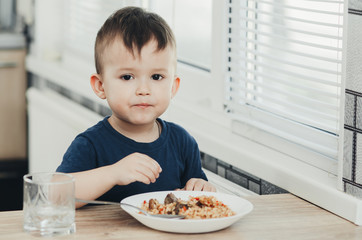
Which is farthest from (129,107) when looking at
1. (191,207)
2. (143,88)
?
(191,207)

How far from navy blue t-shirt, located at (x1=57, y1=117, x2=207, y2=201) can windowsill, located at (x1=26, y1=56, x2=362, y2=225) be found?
0.21m

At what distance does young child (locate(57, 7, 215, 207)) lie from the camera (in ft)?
4.53

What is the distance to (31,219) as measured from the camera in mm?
1150

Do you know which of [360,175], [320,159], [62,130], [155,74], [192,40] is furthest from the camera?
[62,130]

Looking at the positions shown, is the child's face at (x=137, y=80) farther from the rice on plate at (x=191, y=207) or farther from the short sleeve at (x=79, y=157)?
the rice on plate at (x=191, y=207)

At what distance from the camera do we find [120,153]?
4.76 ft

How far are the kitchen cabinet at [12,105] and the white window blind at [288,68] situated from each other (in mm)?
2013

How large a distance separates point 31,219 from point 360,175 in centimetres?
64

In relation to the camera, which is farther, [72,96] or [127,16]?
[72,96]

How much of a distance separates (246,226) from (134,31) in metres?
0.48

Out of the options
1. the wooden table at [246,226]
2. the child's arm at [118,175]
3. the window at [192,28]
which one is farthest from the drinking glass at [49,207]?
the window at [192,28]

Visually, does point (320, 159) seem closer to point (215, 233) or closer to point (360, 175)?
point (360, 175)

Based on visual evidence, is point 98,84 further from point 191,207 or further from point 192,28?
point 192,28

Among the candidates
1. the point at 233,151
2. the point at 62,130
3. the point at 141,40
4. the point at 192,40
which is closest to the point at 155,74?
the point at 141,40
